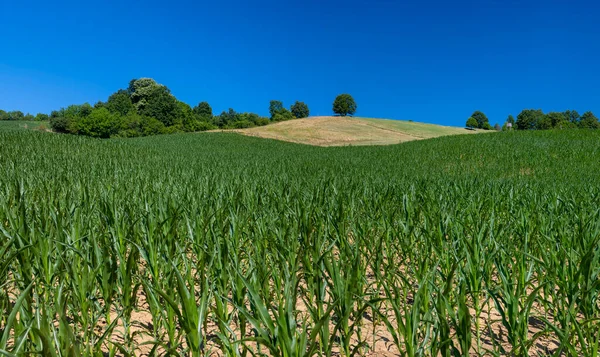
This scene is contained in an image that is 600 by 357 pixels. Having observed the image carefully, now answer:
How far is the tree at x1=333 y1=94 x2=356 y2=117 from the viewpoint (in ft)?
317

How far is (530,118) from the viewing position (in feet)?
348

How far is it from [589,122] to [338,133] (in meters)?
93.9

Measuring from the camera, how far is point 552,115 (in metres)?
105

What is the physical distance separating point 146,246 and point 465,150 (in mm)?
20071

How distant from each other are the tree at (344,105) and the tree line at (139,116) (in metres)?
19.4

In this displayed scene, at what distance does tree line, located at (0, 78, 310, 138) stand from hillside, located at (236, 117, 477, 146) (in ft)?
96.2

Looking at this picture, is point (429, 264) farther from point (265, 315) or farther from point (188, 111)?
point (188, 111)

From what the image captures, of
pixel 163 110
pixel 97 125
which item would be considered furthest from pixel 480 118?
pixel 97 125

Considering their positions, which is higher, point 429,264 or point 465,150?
point 465,150

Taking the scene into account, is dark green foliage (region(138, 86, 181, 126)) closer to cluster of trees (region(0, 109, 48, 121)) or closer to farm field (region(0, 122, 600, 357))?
cluster of trees (region(0, 109, 48, 121))

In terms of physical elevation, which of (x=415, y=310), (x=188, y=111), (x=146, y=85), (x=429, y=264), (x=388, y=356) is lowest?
(x=388, y=356)

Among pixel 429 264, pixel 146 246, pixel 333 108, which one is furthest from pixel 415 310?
pixel 333 108

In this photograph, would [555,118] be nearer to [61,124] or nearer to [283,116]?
[283,116]

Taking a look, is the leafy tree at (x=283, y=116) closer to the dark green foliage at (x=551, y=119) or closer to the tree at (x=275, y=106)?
the tree at (x=275, y=106)
